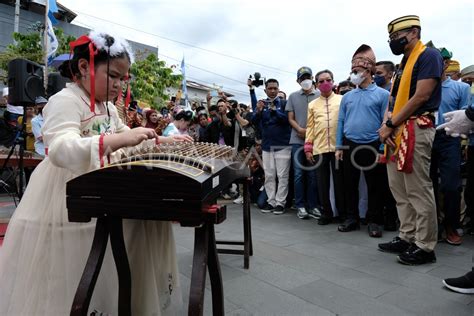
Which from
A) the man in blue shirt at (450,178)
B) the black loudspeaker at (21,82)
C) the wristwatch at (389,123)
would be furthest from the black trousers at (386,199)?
the black loudspeaker at (21,82)

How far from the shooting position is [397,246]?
3062 millimetres

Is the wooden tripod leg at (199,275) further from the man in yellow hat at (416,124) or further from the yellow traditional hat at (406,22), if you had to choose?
the yellow traditional hat at (406,22)

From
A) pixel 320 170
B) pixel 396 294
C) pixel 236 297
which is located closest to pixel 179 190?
pixel 236 297

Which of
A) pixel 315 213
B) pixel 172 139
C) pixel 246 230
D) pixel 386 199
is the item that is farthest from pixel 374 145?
pixel 172 139

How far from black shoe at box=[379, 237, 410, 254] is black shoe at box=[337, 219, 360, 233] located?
760 millimetres

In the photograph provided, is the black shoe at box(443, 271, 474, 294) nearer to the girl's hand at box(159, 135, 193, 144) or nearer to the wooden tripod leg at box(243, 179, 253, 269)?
the wooden tripod leg at box(243, 179, 253, 269)

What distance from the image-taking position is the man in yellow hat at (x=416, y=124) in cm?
264

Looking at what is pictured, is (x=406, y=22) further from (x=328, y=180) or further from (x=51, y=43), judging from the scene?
(x=51, y=43)

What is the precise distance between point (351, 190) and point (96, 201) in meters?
3.41

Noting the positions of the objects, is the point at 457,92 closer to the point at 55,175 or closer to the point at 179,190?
the point at 179,190

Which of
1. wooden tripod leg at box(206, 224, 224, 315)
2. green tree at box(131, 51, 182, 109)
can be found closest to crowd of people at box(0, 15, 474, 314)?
wooden tripod leg at box(206, 224, 224, 315)

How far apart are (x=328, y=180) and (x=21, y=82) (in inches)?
157

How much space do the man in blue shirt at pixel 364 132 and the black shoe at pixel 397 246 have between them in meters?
0.57

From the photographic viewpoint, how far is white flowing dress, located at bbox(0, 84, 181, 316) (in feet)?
4.49
